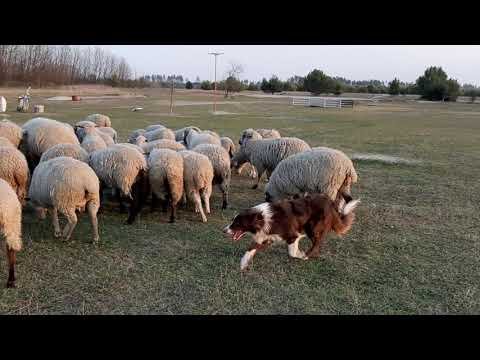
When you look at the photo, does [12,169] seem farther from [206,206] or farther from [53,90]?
[53,90]

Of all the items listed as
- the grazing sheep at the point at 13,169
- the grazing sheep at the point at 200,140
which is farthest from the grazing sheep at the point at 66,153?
the grazing sheep at the point at 200,140

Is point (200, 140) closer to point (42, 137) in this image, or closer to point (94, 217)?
point (42, 137)

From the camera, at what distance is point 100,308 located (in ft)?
13.8

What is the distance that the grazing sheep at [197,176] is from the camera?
23.7 feet

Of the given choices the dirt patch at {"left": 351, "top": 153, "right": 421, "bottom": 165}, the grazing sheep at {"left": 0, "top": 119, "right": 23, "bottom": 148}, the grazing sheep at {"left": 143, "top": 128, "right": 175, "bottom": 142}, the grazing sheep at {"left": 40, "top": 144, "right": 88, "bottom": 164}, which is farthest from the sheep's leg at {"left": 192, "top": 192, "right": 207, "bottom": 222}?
the dirt patch at {"left": 351, "top": 153, "right": 421, "bottom": 165}

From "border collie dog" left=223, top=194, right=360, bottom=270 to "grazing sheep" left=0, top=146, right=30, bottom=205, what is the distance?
3.71 metres

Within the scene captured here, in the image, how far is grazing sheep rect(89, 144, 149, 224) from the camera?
22.8 ft

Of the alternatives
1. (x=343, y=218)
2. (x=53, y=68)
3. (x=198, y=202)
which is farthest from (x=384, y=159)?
(x=53, y=68)

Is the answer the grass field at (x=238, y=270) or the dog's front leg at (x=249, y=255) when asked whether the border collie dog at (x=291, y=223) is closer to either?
the dog's front leg at (x=249, y=255)

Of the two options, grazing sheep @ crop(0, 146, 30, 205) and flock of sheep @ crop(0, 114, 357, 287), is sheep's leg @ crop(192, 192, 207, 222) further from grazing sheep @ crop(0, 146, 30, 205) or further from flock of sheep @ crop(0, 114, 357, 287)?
grazing sheep @ crop(0, 146, 30, 205)

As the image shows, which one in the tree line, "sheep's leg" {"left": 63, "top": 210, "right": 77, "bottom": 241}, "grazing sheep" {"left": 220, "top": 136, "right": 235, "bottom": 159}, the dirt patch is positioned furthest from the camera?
the tree line

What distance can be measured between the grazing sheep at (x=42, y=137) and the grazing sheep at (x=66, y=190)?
2.71 meters

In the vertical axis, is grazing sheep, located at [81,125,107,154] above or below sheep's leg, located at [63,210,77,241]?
above

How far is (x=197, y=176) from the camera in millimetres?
7227
